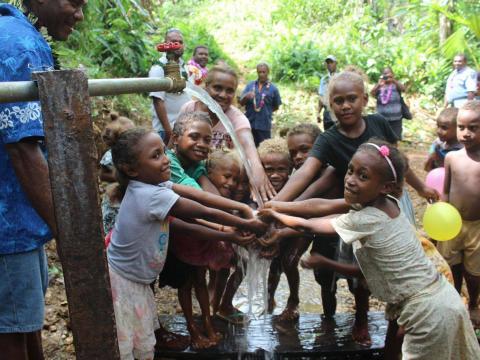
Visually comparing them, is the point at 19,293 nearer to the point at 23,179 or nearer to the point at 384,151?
the point at 23,179

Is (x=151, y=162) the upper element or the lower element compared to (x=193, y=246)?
upper

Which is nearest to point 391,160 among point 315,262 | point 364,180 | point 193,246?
point 364,180

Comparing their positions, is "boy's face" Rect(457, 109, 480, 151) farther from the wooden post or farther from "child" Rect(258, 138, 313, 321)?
the wooden post

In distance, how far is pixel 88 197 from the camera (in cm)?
149

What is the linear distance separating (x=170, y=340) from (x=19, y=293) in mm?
1649

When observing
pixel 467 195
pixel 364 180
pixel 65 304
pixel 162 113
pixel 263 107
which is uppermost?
pixel 263 107

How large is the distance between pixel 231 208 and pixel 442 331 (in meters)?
1.33

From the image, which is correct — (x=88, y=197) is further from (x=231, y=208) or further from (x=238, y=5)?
(x=238, y=5)

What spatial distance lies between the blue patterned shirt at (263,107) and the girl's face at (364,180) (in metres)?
5.90

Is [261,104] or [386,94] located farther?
[386,94]

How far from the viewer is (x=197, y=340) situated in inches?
134

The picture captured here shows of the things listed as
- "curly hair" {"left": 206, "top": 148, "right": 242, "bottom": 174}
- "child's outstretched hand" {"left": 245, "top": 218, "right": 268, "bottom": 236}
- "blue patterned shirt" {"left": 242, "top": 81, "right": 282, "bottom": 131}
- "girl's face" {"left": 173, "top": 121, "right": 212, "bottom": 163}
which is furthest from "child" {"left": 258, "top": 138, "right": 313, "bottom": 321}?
"blue patterned shirt" {"left": 242, "top": 81, "right": 282, "bottom": 131}

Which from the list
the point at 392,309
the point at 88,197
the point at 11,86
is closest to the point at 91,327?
the point at 88,197

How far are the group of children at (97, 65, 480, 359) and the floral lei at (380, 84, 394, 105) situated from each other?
5786mm
